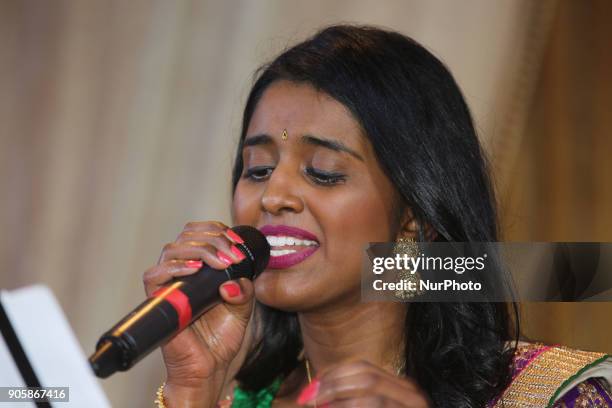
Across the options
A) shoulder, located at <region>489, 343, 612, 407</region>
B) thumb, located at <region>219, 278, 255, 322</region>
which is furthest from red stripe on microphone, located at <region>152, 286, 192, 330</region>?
shoulder, located at <region>489, 343, 612, 407</region>

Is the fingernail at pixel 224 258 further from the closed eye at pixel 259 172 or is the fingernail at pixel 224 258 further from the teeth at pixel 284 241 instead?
the closed eye at pixel 259 172

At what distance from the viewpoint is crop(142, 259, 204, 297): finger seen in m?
1.22

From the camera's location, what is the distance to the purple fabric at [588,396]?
57.1 inches

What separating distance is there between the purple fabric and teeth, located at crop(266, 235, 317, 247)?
53 centimetres

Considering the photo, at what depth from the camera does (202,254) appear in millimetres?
Result: 1227

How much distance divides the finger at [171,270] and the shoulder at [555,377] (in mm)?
656

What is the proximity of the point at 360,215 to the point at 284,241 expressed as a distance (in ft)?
0.49

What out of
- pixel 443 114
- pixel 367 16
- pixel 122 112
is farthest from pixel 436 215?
pixel 122 112

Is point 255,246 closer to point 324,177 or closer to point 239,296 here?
point 239,296

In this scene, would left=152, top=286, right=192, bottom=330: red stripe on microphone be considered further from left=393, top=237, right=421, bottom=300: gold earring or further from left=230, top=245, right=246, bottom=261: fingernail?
left=393, top=237, right=421, bottom=300: gold earring

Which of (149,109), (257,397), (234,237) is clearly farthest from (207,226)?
(149,109)

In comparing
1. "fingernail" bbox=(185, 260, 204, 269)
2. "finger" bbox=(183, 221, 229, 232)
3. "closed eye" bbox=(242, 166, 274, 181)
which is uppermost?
"closed eye" bbox=(242, 166, 274, 181)

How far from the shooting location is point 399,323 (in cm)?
164

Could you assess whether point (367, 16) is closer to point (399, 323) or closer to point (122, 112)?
point (122, 112)
